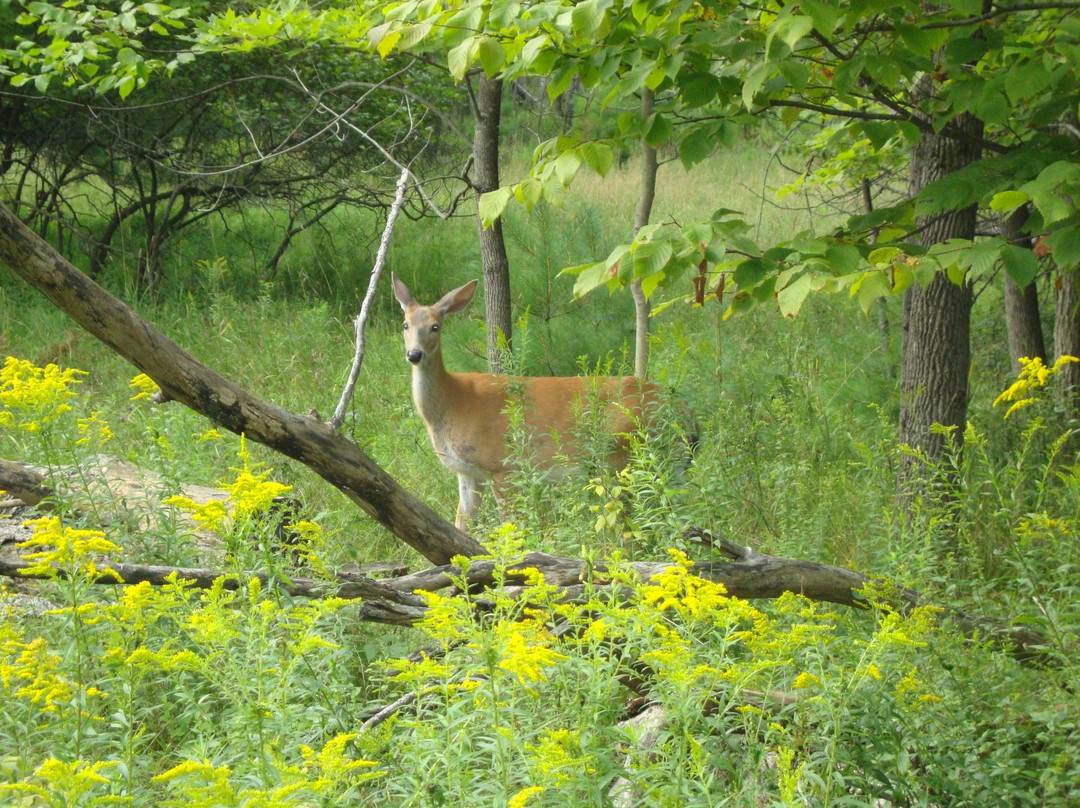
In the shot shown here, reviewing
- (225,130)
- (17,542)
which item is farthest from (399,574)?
(225,130)

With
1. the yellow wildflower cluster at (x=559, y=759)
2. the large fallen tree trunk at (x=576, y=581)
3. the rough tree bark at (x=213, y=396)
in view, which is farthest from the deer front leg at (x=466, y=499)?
the yellow wildflower cluster at (x=559, y=759)

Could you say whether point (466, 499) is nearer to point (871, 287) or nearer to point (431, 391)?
point (431, 391)

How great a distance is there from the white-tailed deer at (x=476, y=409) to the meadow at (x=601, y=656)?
0.99 feet

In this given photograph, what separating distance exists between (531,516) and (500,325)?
8.82 feet

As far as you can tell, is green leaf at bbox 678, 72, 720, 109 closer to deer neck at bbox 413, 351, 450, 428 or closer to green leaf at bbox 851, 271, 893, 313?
green leaf at bbox 851, 271, 893, 313

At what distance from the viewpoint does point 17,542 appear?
13.2 ft

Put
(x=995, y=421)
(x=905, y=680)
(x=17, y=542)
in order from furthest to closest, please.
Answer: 1. (x=995, y=421)
2. (x=17, y=542)
3. (x=905, y=680)

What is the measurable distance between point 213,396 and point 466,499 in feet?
8.89

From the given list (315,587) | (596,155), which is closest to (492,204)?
(596,155)

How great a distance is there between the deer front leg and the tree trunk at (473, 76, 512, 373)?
29.7 inches

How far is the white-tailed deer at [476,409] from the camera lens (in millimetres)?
6027

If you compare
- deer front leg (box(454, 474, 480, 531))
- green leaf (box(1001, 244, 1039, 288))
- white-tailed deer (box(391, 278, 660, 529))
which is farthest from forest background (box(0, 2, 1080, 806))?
white-tailed deer (box(391, 278, 660, 529))

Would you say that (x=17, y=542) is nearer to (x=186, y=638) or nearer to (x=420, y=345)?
(x=186, y=638)

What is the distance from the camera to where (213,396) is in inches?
141
